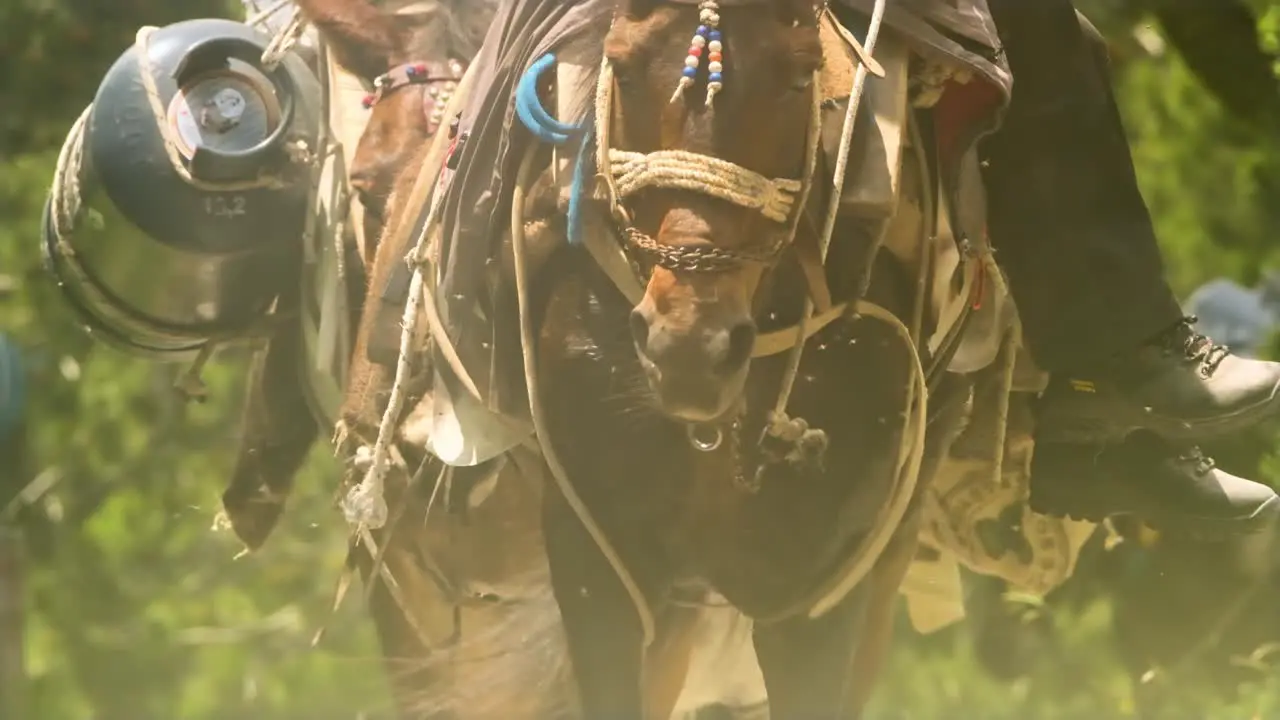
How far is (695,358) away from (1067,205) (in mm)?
419

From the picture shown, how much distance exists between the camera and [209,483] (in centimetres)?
141

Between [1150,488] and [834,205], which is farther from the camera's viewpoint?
[1150,488]

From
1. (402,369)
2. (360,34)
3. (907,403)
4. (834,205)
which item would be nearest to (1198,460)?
(907,403)

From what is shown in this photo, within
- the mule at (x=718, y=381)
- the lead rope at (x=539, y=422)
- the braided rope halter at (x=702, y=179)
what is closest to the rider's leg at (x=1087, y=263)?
the mule at (x=718, y=381)

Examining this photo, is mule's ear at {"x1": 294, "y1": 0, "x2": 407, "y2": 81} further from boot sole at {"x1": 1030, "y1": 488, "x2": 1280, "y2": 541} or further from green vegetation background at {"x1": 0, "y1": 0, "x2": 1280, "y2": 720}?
boot sole at {"x1": 1030, "y1": 488, "x2": 1280, "y2": 541}

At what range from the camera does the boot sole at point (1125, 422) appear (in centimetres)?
130

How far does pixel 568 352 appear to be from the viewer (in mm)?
1154

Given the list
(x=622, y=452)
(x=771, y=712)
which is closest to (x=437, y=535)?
(x=622, y=452)

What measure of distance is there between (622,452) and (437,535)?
220mm

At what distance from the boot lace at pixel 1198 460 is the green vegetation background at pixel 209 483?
0.24 feet

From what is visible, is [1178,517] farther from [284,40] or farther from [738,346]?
[284,40]

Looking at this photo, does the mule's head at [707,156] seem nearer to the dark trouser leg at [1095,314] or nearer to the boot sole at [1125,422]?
the dark trouser leg at [1095,314]

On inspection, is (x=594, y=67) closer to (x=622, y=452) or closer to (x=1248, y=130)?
(x=622, y=452)

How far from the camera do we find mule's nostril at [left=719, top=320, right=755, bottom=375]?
1.02 metres
